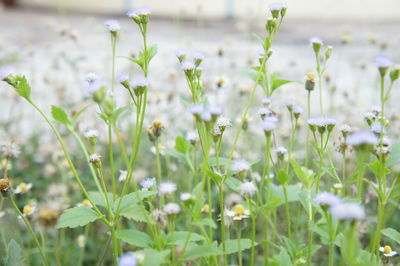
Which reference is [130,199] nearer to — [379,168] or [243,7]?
[379,168]

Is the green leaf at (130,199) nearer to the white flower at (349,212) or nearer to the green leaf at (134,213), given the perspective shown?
the green leaf at (134,213)

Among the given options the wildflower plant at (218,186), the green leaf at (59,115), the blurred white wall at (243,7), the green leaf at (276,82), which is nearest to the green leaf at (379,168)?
the wildflower plant at (218,186)

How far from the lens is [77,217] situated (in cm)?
73

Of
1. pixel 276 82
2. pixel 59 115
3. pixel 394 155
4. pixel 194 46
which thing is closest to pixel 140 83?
pixel 59 115

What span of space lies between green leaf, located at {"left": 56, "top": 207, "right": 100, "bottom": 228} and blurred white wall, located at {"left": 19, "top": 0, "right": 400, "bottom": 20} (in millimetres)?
3378

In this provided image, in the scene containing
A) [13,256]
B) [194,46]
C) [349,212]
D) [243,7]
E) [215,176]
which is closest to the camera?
[349,212]

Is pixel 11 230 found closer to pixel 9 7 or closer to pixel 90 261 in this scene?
pixel 90 261

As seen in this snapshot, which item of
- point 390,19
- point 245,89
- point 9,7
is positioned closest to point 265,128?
point 245,89

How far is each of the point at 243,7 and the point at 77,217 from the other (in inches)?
162

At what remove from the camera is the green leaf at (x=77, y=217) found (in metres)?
0.70

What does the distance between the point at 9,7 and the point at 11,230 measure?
4747 mm

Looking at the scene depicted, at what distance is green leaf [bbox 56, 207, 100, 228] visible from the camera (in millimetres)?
704

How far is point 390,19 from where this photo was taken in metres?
4.18

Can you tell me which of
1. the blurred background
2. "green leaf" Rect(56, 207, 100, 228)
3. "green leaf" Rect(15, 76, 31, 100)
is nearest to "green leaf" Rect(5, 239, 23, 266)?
"green leaf" Rect(56, 207, 100, 228)
